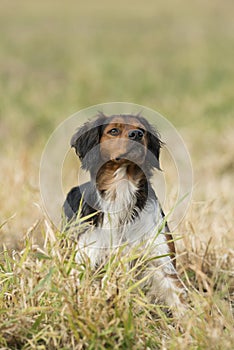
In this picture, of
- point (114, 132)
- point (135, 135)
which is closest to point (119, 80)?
point (114, 132)

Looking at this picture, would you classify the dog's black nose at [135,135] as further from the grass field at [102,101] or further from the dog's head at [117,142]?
the grass field at [102,101]

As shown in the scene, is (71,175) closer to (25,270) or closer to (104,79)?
(25,270)

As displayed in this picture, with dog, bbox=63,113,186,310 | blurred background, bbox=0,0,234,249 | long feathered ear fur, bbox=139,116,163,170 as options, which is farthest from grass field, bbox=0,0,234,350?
long feathered ear fur, bbox=139,116,163,170

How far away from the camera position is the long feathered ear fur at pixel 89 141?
405 centimetres

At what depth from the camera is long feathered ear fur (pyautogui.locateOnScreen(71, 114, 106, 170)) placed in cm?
405

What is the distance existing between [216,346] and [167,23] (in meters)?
19.1

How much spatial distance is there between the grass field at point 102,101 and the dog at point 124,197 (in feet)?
Answer: 0.54

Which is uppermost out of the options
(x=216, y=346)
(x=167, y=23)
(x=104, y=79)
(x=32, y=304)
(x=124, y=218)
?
(x=167, y=23)

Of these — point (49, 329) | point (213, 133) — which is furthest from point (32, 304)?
point (213, 133)

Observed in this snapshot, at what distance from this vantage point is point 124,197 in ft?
13.5

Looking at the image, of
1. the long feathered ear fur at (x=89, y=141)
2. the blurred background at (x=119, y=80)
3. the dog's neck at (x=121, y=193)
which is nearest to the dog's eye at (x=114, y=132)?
the long feathered ear fur at (x=89, y=141)

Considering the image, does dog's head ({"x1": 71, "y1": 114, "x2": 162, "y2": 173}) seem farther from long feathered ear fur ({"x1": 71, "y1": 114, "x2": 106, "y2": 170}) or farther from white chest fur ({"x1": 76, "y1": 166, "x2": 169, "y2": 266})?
white chest fur ({"x1": 76, "y1": 166, "x2": 169, "y2": 266})

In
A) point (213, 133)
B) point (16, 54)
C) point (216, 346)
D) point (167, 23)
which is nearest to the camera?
point (216, 346)

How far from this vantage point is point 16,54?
53.4 ft
